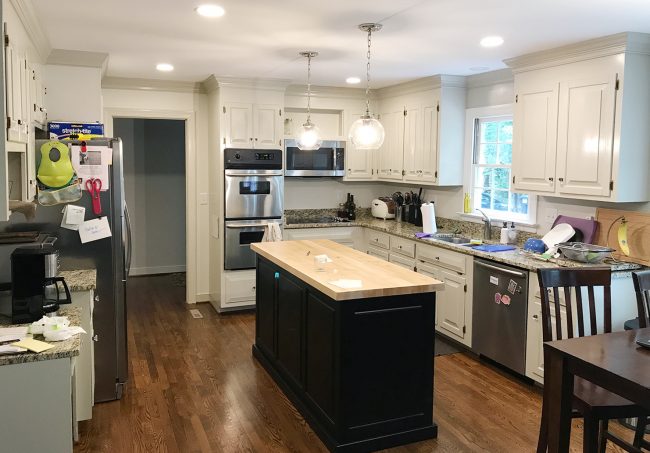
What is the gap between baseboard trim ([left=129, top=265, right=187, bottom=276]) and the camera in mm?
7699

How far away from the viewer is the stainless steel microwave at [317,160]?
625 centimetres

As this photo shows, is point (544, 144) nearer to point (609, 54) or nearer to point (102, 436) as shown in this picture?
point (609, 54)

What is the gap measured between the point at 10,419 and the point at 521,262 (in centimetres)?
320

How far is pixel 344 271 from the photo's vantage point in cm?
348

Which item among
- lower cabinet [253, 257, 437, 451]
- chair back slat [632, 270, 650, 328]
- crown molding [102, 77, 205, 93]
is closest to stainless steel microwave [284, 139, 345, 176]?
crown molding [102, 77, 205, 93]

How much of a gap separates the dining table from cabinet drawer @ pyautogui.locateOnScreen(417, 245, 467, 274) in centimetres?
228

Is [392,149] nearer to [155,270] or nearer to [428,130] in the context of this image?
[428,130]

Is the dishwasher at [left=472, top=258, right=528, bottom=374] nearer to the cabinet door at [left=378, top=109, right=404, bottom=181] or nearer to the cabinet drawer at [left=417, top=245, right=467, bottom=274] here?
the cabinet drawer at [left=417, top=245, right=467, bottom=274]

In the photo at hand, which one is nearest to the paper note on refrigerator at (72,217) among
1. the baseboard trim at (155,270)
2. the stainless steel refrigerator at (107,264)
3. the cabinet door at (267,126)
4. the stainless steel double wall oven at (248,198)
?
the stainless steel refrigerator at (107,264)

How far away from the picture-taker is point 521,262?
3.99m

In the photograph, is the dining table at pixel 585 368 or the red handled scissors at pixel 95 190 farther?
the red handled scissors at pixel 95 190

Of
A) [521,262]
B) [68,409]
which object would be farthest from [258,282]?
[68,409]

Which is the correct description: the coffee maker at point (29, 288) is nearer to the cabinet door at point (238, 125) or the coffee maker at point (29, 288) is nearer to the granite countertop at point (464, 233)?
the granite countertop at point (464, 233)

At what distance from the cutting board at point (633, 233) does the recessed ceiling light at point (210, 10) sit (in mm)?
2996
